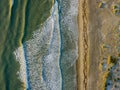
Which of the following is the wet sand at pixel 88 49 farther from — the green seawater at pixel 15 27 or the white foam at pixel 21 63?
the white foam at pixel 21 63

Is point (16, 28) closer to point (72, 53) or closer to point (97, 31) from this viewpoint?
point (72, 53)

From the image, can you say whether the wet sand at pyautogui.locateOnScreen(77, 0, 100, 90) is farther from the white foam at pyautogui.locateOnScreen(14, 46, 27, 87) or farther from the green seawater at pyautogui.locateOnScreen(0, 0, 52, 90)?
the white foam at pyautogui.locateOnScreen(14, 46, 27, 87)

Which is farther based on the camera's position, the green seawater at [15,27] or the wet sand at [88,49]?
the wet sand at [88,49]

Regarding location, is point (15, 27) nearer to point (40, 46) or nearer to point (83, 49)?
point (40, 46)

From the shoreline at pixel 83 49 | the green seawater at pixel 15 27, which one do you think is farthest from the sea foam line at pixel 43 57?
the shoreline at pixel 83 49

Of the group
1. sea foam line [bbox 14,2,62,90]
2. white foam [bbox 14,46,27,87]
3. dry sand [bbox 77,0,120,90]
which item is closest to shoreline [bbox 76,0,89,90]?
dry sand [bbox 77,0,120,90]

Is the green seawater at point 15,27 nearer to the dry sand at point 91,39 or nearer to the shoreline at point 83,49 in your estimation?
the shoreline at point 83,49

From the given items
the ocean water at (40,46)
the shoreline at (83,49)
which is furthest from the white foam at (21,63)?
the shoreline at (83,49)
